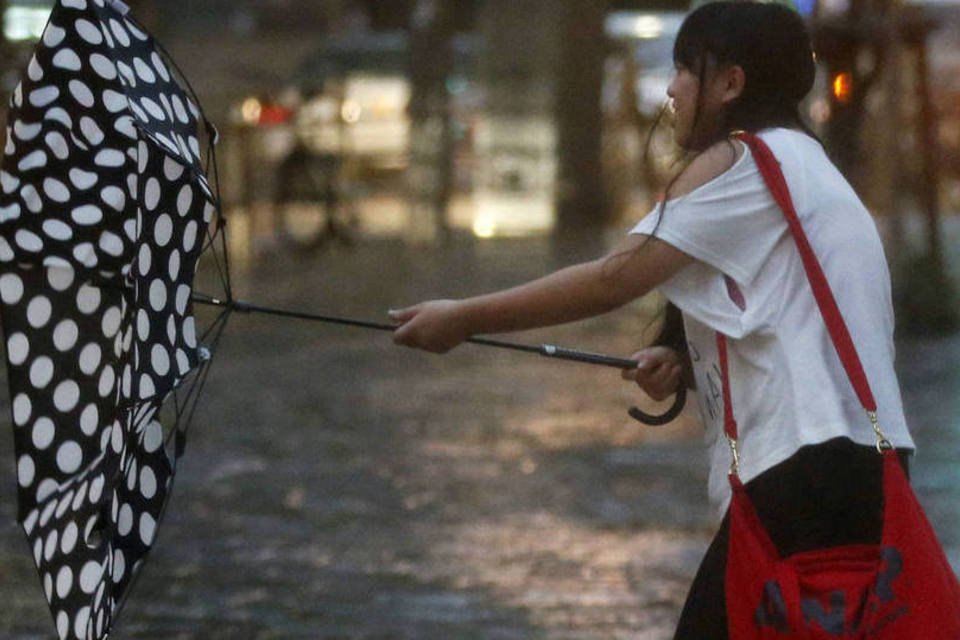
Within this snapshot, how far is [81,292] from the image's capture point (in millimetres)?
3305

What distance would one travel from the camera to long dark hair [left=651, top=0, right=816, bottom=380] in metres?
3.41

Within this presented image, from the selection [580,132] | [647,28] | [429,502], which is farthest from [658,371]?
[580,132]

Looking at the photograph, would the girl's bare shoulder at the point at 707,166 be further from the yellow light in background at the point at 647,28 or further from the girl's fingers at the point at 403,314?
the yellow light in background at the point at 647,28

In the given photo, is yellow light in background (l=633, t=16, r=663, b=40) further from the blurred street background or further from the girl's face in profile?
the girl's face in profile

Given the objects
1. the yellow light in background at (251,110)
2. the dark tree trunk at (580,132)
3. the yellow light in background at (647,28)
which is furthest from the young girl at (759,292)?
the dark tree trunk at (580,132)

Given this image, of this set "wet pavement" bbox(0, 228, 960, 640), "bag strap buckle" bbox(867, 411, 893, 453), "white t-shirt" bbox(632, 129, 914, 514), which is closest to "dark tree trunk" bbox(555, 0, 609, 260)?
"wet pavement" bbox(0, 228, 960, 640)

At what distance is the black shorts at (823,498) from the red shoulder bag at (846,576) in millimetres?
27

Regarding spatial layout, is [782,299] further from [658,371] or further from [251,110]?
[251,110]

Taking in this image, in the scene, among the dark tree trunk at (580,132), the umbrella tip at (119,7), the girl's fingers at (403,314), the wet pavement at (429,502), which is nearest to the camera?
the umbrella tip at (119,7)

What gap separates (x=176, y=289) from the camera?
347 centimetres

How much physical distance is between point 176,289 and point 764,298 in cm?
93

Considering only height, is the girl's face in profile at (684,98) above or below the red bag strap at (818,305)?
above

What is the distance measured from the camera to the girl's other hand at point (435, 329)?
355 centimetres

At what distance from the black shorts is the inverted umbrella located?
96 cm
